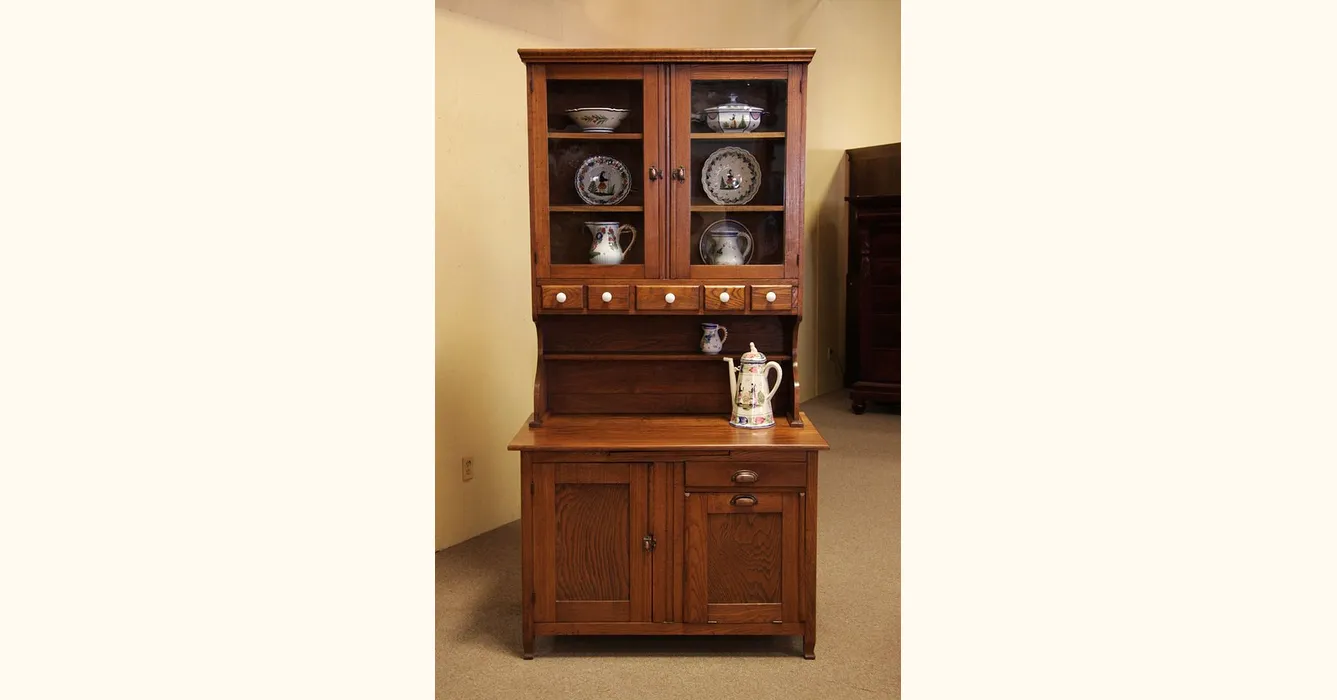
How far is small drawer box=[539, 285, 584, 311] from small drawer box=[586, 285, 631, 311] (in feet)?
0.12

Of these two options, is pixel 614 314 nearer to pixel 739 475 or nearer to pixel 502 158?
pixel 739 475

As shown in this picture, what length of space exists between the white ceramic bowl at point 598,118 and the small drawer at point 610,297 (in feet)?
1.50

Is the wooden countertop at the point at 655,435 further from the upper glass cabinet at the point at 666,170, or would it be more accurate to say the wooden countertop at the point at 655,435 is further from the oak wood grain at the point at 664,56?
the oak wood grain at the point at 664,56

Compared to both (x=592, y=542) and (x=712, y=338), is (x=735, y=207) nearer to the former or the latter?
(x=712, y=338)

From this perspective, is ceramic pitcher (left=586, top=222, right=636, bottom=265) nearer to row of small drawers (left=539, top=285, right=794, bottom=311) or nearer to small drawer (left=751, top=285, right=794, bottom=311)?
row of small drawers (left=539, top=285, right=794, bottom=311)

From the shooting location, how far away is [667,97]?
2.55m

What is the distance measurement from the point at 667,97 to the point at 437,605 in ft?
5.62

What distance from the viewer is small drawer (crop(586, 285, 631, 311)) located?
102 inches

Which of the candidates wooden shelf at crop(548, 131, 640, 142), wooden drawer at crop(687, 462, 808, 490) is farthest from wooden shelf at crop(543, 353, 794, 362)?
wooden shelf at crop(548, 131, 640, 142)

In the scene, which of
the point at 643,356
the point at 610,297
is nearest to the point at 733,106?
the point at 610,297

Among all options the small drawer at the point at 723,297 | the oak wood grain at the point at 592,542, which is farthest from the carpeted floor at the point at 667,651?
the small drawer at the point at 723,297

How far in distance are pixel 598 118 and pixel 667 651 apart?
5.07 feet

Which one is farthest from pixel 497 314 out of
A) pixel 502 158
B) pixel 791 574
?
pixel 791 574

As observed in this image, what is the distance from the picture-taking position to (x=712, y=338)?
276cm
